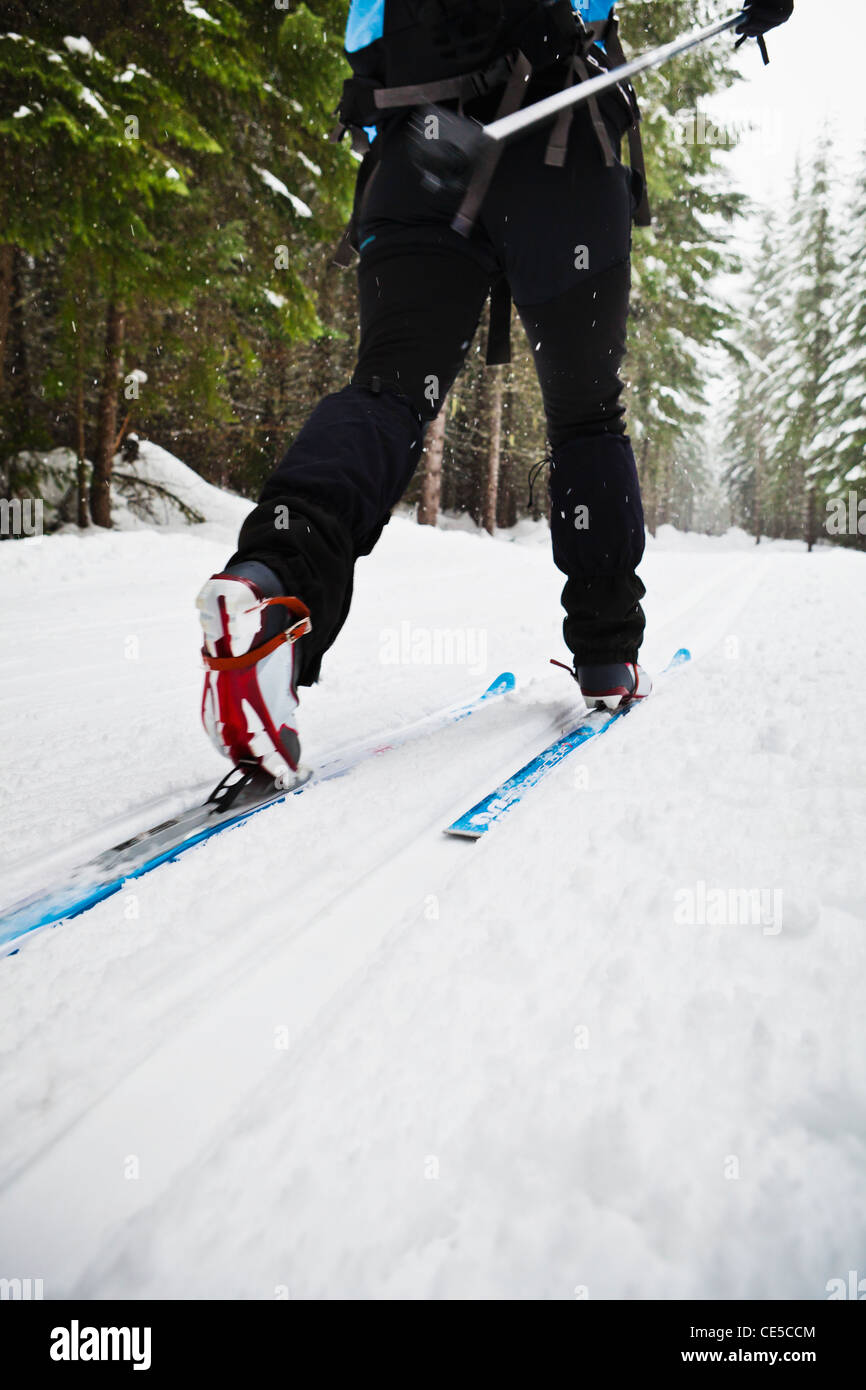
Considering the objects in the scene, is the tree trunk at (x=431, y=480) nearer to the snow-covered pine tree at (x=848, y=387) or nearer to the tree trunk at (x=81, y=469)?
the tree trunk at (x=81, y=469)

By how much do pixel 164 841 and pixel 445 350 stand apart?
1.07m

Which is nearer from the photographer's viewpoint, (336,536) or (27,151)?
(336,536)

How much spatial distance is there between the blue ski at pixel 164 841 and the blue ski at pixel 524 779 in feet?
1.08

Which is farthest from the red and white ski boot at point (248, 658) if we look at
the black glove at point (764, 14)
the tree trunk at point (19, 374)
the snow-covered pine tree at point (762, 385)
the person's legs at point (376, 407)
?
the snow-covered pine tree at point (762, 385)

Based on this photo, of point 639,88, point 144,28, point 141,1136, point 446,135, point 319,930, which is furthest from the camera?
point 639,88

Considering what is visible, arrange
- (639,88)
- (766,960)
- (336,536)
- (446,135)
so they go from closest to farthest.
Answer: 1. (766,960)
2. (336,536)
3. (446,135)
4. (639,88)

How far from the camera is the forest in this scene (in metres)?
4.40

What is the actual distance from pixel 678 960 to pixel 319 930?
1.24 feet

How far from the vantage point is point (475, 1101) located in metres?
0.56

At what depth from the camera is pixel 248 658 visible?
112 centimetres

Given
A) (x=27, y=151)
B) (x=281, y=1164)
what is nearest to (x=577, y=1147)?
(x=281, y=1164)
